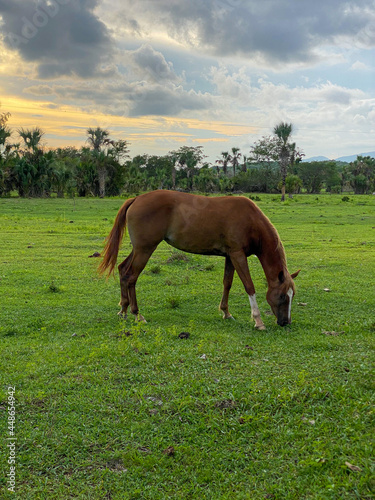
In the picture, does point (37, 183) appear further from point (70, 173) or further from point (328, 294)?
point (328, 294)

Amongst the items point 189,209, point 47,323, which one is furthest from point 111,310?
point 189,209

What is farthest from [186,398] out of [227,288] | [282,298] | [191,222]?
[191,222]

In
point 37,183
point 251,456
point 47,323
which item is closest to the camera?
point 251,456

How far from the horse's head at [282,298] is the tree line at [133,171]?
38.3 meters

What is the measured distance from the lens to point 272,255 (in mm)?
7039

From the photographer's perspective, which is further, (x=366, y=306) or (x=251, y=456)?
(x=366, y=306)

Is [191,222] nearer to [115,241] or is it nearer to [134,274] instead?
[134,274]

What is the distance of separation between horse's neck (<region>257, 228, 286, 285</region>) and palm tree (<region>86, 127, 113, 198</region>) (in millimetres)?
50404

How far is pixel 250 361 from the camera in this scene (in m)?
5.24

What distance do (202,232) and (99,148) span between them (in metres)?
55.1

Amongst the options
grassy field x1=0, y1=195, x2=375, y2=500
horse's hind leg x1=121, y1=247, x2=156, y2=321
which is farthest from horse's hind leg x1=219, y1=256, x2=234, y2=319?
horse's hind leg x1=121, y1=247, x2=156, y2=321

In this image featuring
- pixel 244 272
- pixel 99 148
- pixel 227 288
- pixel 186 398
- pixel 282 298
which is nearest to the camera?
pixel 186 398

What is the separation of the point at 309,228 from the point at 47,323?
1710 cm

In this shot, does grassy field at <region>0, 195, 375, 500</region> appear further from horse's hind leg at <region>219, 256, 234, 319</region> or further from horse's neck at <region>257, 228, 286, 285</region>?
horse's neck at <region>257, 228, 286, 285</region>
